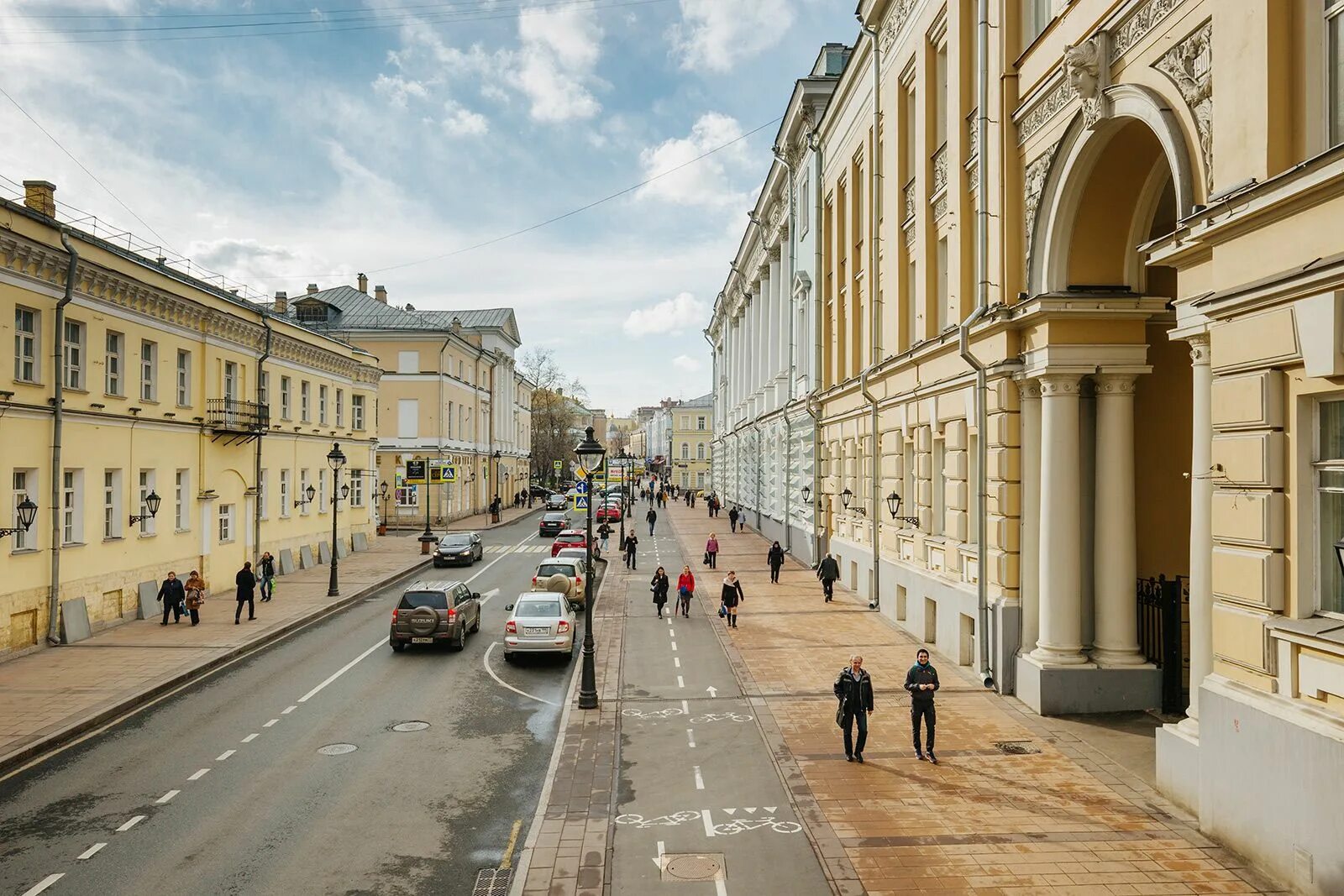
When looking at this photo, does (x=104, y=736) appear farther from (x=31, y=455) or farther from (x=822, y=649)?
(x=822, y=649)

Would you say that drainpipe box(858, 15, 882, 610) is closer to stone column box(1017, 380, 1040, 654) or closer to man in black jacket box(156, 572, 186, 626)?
stone column box(1017, 380, 1040, 654)

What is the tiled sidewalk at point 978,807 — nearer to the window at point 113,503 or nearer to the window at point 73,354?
the window at point 113,503

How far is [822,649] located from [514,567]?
20.1 m

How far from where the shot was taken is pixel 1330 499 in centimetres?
852

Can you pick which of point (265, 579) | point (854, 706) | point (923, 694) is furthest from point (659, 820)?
point (265, 579)

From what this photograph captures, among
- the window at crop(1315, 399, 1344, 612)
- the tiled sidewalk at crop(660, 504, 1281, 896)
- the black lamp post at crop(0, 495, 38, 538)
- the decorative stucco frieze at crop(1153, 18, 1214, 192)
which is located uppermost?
the decorative stucco frieze at crop(1153, 18, 1214, 192)

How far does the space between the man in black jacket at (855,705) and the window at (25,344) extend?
728 inches

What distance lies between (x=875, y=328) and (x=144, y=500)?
66.9 ft

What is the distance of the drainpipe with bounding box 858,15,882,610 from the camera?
80.9 feet

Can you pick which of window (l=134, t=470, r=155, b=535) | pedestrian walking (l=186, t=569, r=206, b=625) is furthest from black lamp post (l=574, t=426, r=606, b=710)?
window (l=134, t=470, r=155, b=535)

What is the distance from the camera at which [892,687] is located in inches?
656

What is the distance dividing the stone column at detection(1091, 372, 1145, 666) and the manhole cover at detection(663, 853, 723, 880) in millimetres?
8147

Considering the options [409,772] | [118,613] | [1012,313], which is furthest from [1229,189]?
[118,613]

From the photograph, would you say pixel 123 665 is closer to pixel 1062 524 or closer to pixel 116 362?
pixel 116 362
